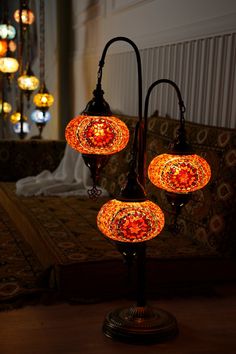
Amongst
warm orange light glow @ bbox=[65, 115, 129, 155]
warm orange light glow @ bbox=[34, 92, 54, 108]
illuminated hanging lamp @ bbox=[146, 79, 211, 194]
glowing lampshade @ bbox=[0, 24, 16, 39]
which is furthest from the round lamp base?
glowing lampshade @ bbox=[0, 24, 16, 39]

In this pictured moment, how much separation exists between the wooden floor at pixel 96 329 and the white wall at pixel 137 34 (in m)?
0.99

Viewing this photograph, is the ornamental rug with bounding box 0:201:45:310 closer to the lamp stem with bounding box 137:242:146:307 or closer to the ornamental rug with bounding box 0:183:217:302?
the ornamental rug with bounding box 0:183:217:302

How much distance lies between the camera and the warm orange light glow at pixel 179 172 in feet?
5.40

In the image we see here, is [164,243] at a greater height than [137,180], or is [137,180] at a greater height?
[137,180]

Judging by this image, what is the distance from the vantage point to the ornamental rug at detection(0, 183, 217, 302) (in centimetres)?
191

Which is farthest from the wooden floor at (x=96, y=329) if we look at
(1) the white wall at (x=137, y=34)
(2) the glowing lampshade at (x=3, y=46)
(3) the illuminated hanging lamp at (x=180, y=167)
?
(2) the glowing lampshade at (x=3, y=46)

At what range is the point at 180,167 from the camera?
64.9 inches

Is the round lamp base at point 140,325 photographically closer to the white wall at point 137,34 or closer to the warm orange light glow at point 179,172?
the warm orange light glow at point 179,172

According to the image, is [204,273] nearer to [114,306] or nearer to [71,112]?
[114,306]

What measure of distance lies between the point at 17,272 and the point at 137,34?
84.2 inches

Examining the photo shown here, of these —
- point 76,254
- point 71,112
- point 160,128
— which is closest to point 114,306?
point 76,254

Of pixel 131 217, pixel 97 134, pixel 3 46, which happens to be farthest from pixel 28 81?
pixel 131 217

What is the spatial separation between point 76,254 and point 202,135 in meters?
0.79

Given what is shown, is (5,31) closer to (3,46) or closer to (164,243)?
(3,46)
